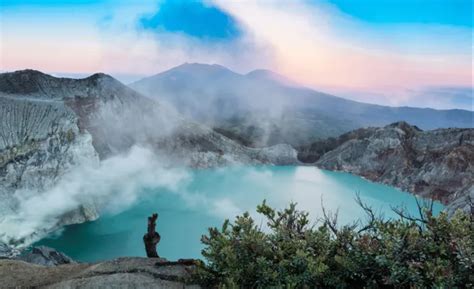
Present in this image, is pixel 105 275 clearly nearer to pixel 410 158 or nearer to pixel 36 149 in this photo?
pixel 36 149

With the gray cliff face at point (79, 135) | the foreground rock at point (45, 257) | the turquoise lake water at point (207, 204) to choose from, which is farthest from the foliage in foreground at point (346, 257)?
the gray cliff face at point (79, 135)

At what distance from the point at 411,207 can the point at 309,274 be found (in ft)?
190

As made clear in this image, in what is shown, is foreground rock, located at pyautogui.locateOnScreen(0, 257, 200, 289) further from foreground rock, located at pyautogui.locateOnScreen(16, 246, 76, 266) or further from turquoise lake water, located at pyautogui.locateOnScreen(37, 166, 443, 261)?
foreground rock, located at pyautogui.locateOnScreen(16, 246, 76, 266)

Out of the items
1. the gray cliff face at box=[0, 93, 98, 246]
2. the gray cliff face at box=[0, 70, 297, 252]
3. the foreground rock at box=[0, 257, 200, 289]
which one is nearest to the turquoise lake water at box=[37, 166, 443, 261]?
the gray cliff face at box=[0, 70, 297, 252]

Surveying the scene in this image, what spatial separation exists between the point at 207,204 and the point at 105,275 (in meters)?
47.7

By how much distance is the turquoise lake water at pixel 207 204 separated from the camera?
37.1m

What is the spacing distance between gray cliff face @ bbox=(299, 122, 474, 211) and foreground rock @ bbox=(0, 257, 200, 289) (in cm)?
5785

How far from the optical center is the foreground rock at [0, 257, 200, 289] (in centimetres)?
703

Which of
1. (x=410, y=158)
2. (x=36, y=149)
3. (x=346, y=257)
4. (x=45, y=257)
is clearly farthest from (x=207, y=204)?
(x=346, y=257)

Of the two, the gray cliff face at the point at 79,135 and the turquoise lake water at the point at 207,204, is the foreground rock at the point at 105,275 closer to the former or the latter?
the turquoise lake water at the point at 207,204

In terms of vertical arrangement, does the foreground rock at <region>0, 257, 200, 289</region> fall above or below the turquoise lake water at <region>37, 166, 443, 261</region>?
above

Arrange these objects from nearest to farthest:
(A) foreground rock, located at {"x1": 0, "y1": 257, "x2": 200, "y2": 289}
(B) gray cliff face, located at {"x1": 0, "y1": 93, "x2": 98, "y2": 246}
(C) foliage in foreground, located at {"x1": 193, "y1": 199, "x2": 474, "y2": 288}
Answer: (C) foliage in foreground, located at {"x1": 193, "y1": 199, "x2": 474, "y2": 288}, (A) foreground rock, located at {"x1": 0, "y1": 257, "x2": 200, "y2": 289}, (B) gray cliff face, located at {"x1": 0, "y1": 93, "x2": 98, "y2": 246}

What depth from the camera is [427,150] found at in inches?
3091

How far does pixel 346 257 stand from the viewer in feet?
20.1
